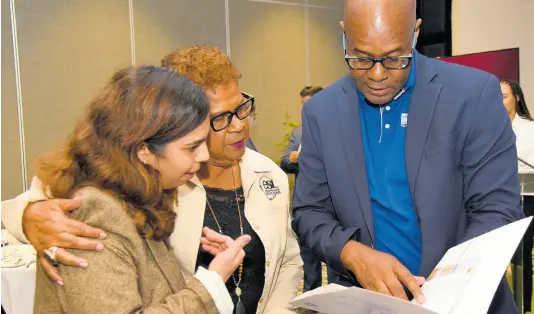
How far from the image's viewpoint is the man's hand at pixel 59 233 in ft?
3.65

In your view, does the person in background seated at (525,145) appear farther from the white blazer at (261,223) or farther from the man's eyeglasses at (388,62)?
the man's eyeglasses at (388,62)

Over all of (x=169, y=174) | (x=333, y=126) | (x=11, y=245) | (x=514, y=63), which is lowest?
(x=11, y=245)

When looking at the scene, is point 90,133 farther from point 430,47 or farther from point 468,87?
point 430,47

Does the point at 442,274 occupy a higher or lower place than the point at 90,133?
lower

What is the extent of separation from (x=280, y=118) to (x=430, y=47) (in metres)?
2.42

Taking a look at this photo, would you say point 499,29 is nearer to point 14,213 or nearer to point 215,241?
point 215,241

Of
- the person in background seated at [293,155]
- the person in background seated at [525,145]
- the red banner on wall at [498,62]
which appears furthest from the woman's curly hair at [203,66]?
the red banner on wall at [498,62]

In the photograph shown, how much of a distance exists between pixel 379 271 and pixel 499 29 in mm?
5960

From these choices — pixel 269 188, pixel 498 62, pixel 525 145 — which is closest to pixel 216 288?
pixel 269 188

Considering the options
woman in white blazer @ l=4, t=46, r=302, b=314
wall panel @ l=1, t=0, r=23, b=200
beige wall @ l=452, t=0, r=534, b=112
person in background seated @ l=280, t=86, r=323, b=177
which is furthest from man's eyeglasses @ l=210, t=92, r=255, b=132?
beige wall @ l=452, t=0, r=534, b=112

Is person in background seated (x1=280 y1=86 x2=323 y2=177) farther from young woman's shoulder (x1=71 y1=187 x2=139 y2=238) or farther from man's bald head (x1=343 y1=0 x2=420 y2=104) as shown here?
young woman's shoulder (x1=71 y1=187 x2=139 y2=238)

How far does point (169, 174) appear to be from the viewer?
1.34m

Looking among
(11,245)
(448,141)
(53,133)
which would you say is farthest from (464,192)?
(53,133)

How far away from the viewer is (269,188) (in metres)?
1.87
